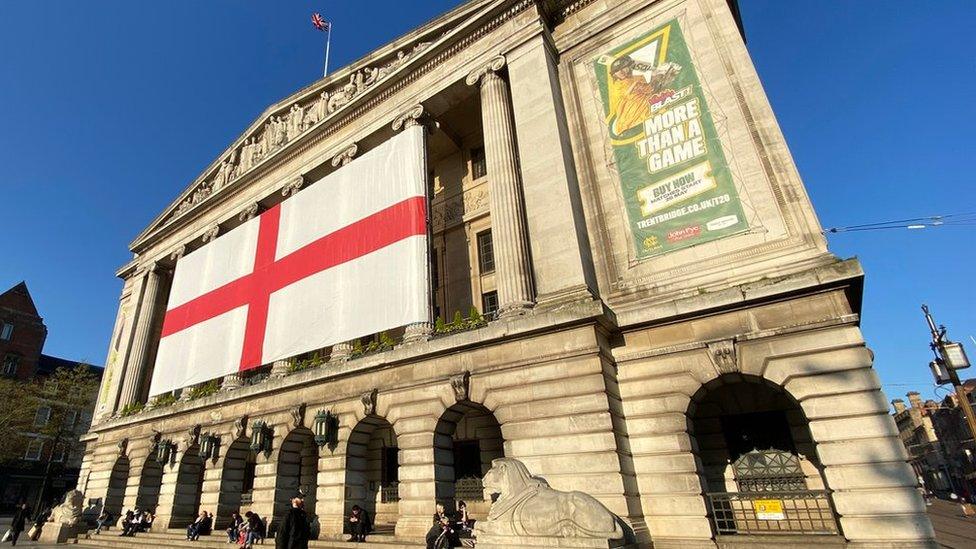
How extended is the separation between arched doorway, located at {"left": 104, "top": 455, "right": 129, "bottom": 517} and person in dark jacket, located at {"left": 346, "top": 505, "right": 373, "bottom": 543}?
2023 centimetres

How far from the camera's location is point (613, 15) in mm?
20750

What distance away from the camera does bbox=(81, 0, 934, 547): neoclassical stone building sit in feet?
43.1

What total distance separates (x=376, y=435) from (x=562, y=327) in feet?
38.0

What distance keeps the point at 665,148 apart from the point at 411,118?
12274 mm

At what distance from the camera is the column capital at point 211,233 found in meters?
32.4

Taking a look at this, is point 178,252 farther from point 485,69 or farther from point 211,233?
point 485,69

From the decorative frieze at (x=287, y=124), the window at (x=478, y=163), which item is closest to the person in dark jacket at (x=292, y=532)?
the window at (x=478, y=163)

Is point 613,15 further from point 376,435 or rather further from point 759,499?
point 376,435

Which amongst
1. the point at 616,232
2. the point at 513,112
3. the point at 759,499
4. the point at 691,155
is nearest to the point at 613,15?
the point at 513,112

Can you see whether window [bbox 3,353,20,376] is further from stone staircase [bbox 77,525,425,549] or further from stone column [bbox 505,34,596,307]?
stone column [bbox 505,34,596,307]

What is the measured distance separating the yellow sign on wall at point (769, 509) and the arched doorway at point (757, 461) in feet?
0.08

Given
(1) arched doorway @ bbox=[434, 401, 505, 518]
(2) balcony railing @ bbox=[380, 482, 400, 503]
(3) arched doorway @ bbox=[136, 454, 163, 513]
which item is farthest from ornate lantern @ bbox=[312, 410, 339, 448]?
(3) arched doorway @ bbox=[136, 454, 163, 513]

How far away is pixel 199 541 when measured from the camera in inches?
814

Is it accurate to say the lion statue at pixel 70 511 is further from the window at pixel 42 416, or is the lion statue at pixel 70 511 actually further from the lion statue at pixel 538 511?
the window at pixel 42 416
